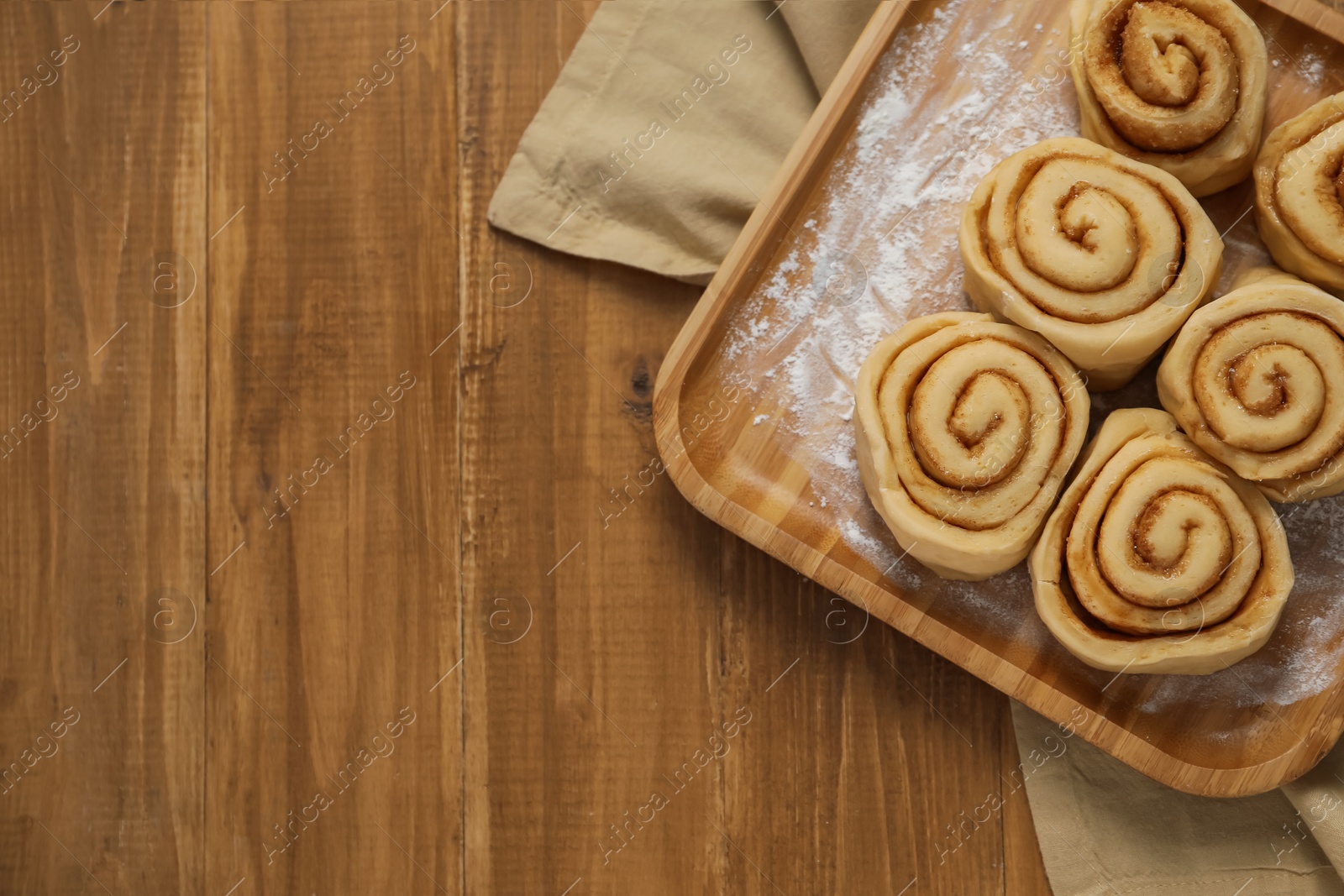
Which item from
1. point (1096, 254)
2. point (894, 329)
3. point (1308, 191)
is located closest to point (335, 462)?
point (894, 329)

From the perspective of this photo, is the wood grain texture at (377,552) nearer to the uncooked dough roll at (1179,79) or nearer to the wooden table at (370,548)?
the wooden table at (370,548)

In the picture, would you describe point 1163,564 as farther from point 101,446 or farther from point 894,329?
point 101,446

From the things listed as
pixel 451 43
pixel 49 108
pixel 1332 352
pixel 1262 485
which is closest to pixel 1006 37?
pixel 1332 352

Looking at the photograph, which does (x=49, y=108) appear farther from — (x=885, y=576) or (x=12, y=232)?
(x=885, y=576)

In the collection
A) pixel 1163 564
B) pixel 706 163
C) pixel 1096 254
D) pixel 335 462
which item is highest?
pixel 1096 254

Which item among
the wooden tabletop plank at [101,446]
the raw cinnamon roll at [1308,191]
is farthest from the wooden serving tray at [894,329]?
the wooden tabletop plank at [101,446]
